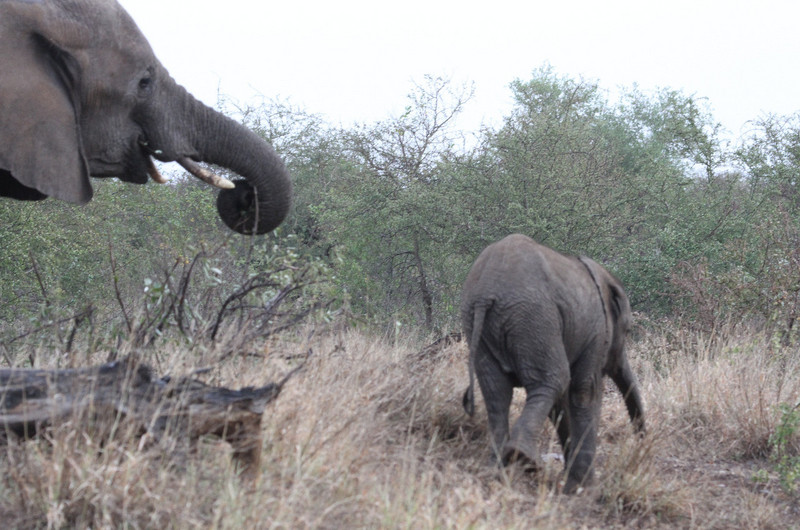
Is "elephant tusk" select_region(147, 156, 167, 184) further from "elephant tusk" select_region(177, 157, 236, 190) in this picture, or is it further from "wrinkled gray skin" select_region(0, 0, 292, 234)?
"elephant tusk" select_region(177, 157, 236, 190)

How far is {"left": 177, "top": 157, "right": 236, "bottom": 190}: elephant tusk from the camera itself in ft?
19.0

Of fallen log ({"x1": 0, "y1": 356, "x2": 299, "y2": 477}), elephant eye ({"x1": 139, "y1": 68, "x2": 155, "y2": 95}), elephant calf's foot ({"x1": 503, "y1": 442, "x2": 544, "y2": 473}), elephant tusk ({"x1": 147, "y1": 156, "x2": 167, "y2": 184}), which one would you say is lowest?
elephant calf's foot ({"x1": 503, "y1": 442, "x2": 544, "y2": 473})

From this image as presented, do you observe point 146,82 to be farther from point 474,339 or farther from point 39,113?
point 474,339

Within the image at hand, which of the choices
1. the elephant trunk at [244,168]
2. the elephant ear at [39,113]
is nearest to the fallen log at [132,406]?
the elephant ear at [39,113]

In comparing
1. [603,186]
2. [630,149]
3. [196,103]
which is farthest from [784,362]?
[630,149]

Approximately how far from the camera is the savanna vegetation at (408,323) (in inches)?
150

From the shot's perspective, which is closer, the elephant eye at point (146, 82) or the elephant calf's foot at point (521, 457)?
the elephant calf's foot at point (521, 457)

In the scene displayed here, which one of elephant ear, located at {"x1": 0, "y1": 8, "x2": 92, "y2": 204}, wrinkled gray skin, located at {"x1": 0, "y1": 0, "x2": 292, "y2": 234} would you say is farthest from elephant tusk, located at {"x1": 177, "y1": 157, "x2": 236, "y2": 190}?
elephant ear, located at {"x1": 0, "y1": 8, "x2": 92, "y2": 204}

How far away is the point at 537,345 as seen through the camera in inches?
216

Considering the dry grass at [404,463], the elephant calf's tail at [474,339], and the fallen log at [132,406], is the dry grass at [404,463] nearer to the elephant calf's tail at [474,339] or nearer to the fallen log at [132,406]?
the fallen log at [132,406]

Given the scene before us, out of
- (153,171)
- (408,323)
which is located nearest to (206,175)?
(153,171)

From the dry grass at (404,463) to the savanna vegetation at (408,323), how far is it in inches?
0.7

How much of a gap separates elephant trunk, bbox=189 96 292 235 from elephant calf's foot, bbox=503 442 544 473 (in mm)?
2137

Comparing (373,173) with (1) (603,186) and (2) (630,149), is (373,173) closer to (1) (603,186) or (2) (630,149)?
(1) (603,186)
